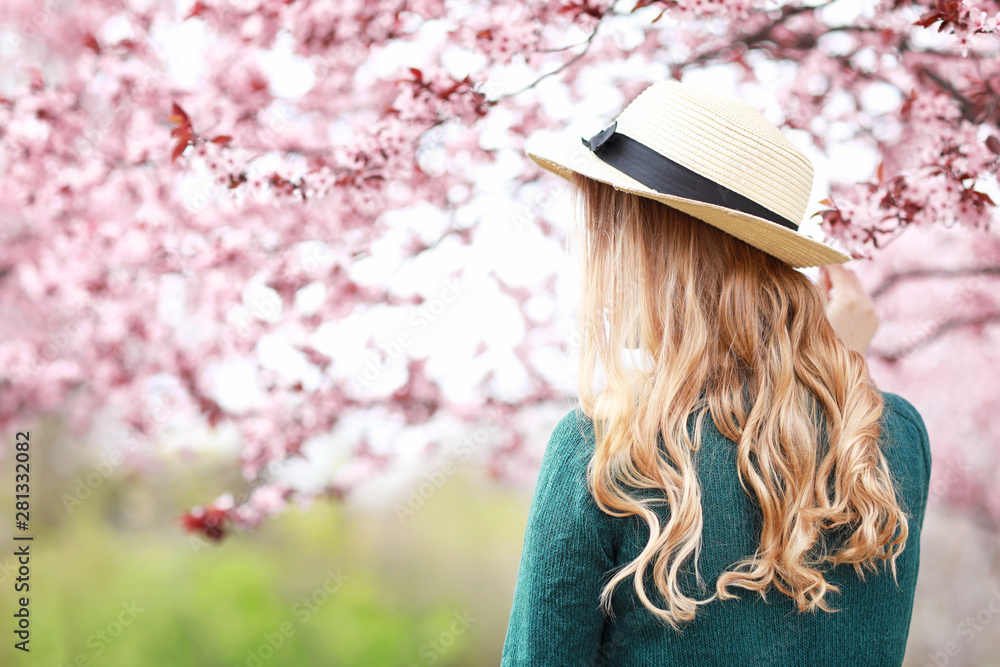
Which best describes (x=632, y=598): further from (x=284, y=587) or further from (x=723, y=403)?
(x=284, y=587)

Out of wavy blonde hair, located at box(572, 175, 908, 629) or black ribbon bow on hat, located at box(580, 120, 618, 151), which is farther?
black ribbon bow on hat, located at box(580, 120, 618, 151)

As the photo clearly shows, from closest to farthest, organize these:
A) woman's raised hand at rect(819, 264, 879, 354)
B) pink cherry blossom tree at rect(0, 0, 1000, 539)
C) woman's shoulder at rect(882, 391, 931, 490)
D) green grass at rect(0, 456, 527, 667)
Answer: woman's shoulder at rect(882, 391, 931, 490) → woman's raised hand at rect(819, 264, 879, 354) → pink cherry blossom tree at rect(0, 0, 1000, 539) → green grass at rect(0, 456, 527, 667)

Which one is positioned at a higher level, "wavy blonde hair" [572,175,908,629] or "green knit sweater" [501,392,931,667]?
"wavy blonde hair" [572,175,908,629]

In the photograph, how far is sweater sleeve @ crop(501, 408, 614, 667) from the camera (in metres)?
0.76

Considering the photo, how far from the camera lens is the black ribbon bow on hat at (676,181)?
32.9 inches

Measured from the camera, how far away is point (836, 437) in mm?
811

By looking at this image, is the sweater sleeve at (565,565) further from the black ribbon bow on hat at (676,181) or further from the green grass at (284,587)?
the green grass at (284,587)

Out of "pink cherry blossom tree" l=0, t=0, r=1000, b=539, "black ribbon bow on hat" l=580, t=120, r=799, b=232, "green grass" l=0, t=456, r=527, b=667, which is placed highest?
"black ribbon bow on hat" l=580, t=120, r=799, b=232

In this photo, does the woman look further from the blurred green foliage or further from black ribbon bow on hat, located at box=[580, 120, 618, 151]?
the blurred green foliage

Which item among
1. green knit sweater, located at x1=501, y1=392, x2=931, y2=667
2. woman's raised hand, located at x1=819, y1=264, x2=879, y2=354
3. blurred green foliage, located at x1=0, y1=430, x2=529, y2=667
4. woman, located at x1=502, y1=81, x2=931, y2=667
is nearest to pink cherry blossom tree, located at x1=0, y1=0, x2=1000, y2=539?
woman's raised hand, located at x1=819, y1=264, x2=879, y2=354

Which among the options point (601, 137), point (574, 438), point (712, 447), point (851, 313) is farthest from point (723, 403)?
point (851, 313)

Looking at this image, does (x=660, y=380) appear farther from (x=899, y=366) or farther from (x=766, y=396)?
(x=899, y=366)

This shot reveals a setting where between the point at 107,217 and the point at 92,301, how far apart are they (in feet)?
1.06

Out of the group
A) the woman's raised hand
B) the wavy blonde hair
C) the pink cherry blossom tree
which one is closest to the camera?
the wavy blonde hair
